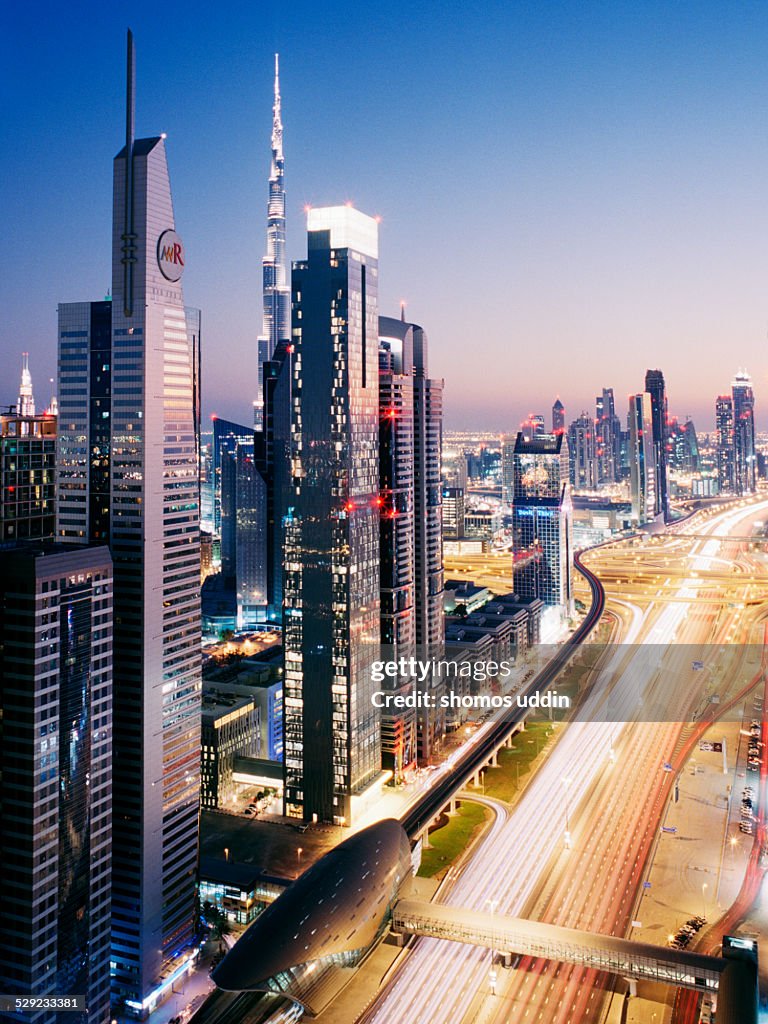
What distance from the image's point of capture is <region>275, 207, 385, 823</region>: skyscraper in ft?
244

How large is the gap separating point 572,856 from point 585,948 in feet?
58.1

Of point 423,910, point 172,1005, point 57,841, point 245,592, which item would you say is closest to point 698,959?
point 423,910

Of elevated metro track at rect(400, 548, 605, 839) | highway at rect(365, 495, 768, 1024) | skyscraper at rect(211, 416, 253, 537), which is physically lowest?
highway at rect(365, 495, 768, 1024)

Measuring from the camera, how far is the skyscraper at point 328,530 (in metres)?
74.3

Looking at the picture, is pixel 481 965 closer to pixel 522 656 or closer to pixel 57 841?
pixel 57 841

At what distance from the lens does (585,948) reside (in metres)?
51.9

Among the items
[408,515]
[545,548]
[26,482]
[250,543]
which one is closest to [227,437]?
[250,543]

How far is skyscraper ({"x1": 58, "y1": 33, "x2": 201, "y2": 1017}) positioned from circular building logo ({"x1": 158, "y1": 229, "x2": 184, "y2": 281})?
0.31 feet

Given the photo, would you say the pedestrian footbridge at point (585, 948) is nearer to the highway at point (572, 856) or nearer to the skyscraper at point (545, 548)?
the highway at point (572, 856)

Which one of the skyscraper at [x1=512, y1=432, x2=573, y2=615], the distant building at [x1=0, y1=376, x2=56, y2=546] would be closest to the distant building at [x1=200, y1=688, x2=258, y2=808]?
the distant building at [x1=0, y1=376, x2=56, y2=546]

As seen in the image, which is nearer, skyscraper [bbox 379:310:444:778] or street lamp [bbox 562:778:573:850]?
street lamp [bbox 562:778:573:850]

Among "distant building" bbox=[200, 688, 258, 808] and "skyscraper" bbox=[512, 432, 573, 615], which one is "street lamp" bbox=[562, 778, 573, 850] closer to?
"distant building" bbox=[200, 688, 258, 808]

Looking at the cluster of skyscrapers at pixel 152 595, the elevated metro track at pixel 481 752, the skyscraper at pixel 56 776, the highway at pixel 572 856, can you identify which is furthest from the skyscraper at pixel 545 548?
the skyscraper at pixel 56 776

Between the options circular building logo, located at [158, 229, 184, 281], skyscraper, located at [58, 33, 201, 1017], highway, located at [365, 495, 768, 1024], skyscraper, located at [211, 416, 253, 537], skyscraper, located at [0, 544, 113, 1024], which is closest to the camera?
skyscraper, located at [0, 544, 113, 1024]
